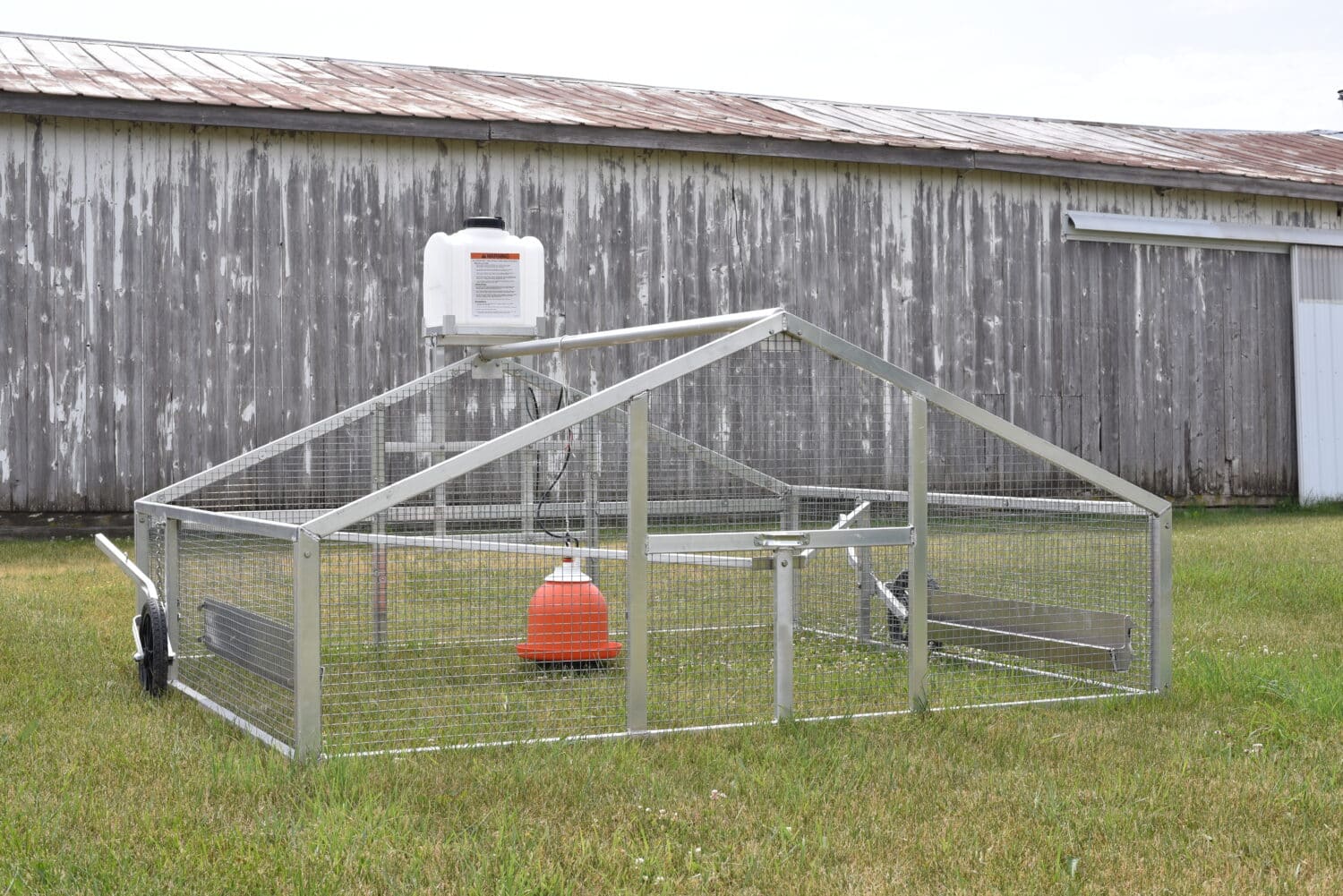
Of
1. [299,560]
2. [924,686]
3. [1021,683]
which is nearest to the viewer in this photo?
[299,560]

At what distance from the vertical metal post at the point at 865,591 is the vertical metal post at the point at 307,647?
320 cm

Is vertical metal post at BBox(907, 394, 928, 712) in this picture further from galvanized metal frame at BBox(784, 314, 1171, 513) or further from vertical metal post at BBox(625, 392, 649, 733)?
vertical metal post at BBox(625, 392, 649, 733)

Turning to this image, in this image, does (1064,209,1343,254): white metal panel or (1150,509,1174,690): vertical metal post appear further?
(1064,209,1343,254): white metal panel

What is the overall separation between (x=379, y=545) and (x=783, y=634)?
6.76ft

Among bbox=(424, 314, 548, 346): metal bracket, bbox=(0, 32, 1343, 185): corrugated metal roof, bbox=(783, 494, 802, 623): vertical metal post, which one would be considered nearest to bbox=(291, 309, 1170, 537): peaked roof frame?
bbox=(424, 314, 548, 346): metal bracket

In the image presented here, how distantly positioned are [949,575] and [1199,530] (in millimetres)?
5357

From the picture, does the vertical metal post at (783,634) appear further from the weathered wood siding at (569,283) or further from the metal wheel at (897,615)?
the weathered wood siding at (569,283)

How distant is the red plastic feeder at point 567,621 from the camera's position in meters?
6.81

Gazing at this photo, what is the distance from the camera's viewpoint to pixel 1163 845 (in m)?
4.35

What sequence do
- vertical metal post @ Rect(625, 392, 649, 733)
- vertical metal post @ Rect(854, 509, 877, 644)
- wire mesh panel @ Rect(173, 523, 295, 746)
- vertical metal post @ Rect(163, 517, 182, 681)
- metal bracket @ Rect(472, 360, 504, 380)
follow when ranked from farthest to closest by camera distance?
metal bracket @ Rect(472, 360, 504, 380) → vertical metal post @ Rect(854, 509, 877, 644) → vertical metal post @ Rect(163, 517, 182, 681) → vertical metal post @ Rect(625, 392, 649, 733) → wire mesh panel @ Rect(173, 523, 295, 746)

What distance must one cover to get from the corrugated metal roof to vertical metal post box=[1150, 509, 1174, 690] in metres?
8.59

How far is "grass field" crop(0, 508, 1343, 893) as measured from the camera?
13.3 ft

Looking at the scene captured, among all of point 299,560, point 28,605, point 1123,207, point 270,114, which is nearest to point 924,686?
point 299,560

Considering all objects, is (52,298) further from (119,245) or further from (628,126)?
(628,126)
